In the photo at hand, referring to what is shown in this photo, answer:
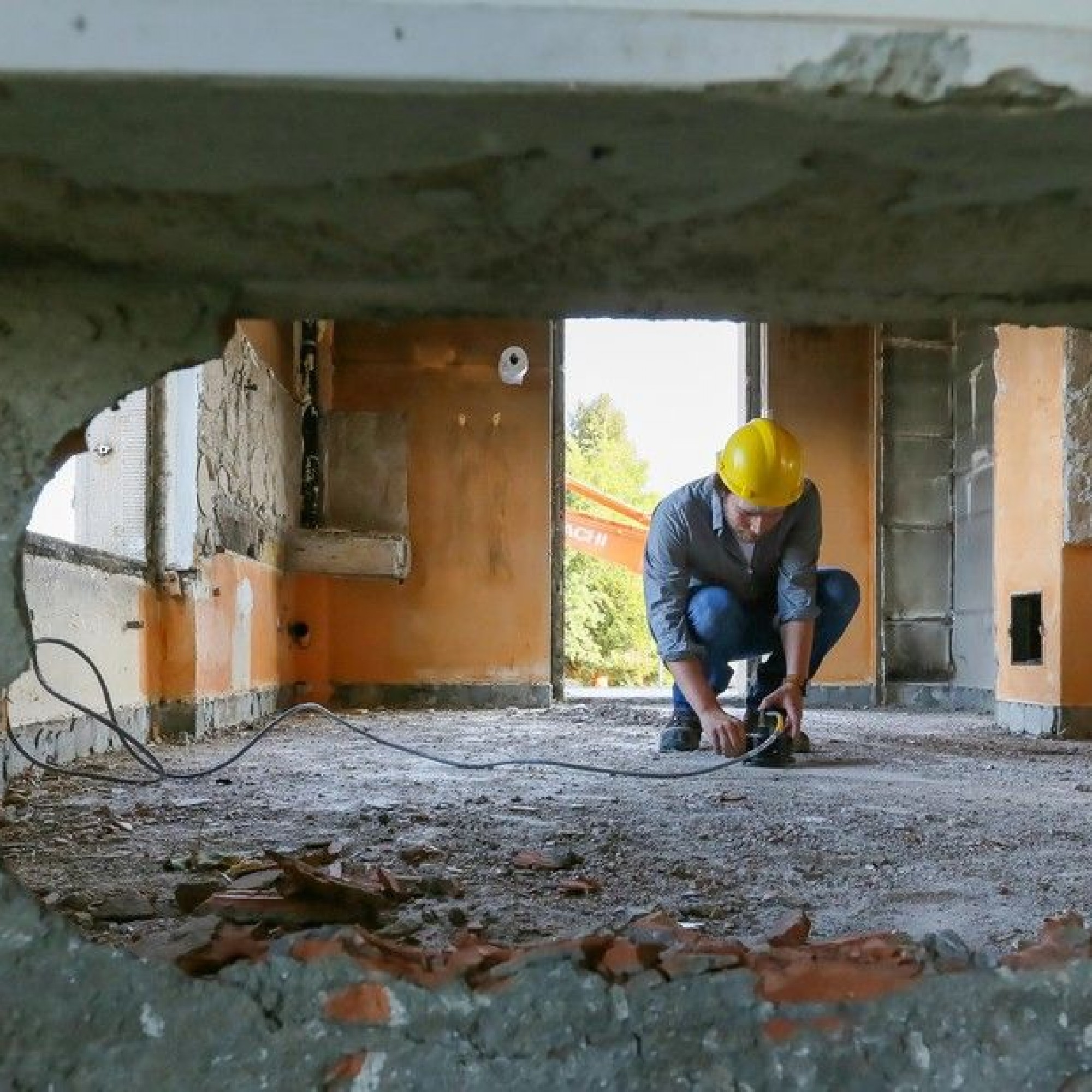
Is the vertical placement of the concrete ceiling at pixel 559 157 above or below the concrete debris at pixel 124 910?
above

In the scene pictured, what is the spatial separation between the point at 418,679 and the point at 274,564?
47.4 inches

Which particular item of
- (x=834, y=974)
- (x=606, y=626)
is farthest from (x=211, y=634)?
(x=606, y=626)

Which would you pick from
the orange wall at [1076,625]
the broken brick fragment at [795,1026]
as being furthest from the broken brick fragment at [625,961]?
the orange wall at [1076,625]

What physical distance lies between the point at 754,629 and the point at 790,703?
49cm

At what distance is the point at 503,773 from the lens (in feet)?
10.2

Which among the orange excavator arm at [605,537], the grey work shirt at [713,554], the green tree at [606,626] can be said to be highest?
the orange excavator arm at [605,537]

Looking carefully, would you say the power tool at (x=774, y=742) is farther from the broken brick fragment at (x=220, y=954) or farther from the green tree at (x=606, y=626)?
the green tree at (x=606, y=626)

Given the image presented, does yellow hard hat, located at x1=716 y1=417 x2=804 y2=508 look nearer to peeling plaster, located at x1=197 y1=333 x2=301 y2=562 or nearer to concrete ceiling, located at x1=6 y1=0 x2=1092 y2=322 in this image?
peeling plaster, located at x1=197 y1=333 x2=301 y2=562

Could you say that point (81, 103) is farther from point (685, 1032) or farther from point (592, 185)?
point (685, 1032)

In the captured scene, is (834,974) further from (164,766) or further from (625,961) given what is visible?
(164,766)

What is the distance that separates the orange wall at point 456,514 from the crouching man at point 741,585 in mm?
2845

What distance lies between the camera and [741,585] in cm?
366

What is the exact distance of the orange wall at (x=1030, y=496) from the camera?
4.57 meters

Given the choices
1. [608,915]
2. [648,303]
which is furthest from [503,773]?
[648,303]
